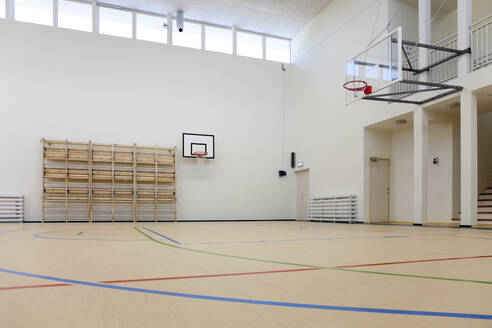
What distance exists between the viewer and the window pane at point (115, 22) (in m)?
11.8

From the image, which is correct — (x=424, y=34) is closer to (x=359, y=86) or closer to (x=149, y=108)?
(x=359, y=86)

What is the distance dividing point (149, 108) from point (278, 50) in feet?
18.3

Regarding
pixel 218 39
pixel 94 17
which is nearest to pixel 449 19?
pixel 218 39

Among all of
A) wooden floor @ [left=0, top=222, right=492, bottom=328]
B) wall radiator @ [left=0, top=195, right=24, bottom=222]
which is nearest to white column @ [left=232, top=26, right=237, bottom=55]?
wall radiator @ [left=0, top=195, right=24, bottom=222]

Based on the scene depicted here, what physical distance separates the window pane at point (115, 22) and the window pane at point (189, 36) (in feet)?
5.09

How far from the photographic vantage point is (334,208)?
10.6 m

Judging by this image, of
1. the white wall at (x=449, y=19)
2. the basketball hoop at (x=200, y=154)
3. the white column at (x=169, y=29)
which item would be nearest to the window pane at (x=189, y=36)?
the white column at (x=169, y=29)

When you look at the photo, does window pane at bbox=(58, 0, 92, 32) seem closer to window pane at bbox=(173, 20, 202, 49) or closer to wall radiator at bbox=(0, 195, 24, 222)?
window pane at bbox=(173, 20, 202, 49)

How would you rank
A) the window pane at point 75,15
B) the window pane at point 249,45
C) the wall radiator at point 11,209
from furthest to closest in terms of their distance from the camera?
the window pane at point 249,45 < the window pane at point 75,15 < the wall radiator at point 11,209

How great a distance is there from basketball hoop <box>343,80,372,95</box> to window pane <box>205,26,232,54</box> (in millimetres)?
5683

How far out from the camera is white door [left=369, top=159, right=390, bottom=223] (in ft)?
32.7

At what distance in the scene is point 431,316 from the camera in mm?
1248

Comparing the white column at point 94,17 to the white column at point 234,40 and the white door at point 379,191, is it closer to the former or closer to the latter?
the white column at point 234,40

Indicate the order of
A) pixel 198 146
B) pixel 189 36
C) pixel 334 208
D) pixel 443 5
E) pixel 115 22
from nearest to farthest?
pixel 443 5
pixel 334 208
pixel 115 22
pixel 198 146
pixel 189 36
